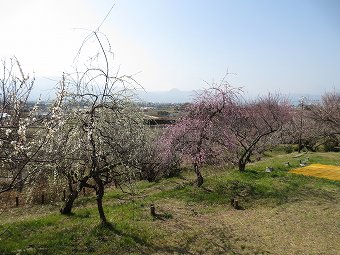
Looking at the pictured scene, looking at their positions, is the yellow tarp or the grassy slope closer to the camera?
the grassy slope

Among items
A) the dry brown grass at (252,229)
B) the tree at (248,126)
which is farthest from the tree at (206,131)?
the dry brown grass at (252,229)

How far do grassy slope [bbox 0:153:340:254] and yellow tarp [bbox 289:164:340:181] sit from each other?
1.65 m

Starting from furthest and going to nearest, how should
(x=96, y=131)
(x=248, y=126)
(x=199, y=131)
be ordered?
(x=248, y=126)
(x=199, y=131)
(x=96, y=131)

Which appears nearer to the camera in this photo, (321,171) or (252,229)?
(252,229)

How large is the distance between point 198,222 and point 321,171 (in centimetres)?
1292

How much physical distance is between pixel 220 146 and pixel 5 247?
13.8 metres

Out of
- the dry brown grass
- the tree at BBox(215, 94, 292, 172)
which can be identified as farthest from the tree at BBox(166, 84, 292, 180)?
the dry brown grass

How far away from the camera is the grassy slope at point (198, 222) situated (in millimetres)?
11648

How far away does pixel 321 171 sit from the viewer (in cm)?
2333

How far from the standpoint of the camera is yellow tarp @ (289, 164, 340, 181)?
2197 centimetres

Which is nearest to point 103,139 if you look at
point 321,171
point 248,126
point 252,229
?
point 252,229

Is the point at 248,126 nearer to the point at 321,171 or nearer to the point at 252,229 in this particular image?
the point at 321,171

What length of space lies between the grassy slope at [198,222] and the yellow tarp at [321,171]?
65.1 inches

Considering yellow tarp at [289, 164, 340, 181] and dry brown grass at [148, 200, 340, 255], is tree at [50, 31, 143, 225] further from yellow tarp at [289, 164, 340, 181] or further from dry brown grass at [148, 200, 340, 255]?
yellow tarp at [289, 164, 340, 181]
